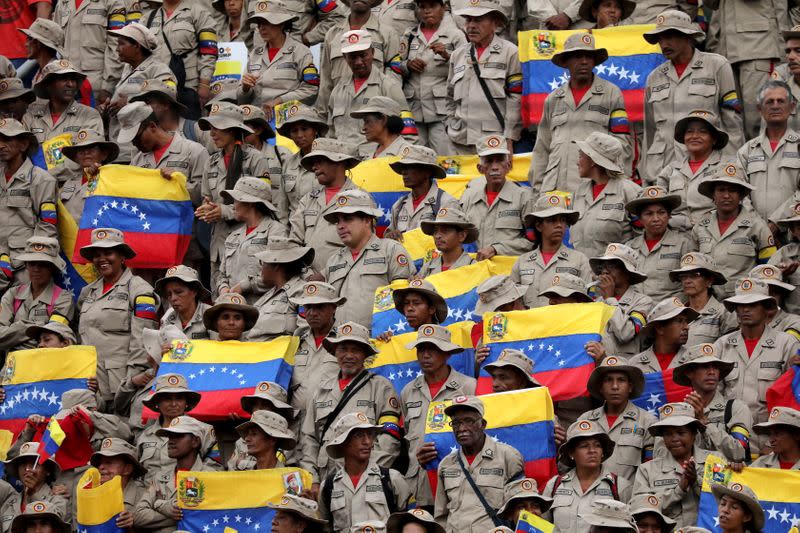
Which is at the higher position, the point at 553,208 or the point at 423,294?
the point at 553,208

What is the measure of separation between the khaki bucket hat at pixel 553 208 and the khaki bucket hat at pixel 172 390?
3.42 m

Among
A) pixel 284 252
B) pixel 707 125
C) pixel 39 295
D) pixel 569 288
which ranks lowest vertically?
pixel 39 295

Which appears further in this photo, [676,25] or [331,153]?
[676,25]

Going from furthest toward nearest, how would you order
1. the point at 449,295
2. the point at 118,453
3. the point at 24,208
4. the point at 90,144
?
the point at 24,208, the point at 90,144, the point at 449,295, the point at 118,453

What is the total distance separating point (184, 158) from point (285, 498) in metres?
5.70

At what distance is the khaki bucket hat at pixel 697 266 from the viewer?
56.1ft

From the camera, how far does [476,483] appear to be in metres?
15.3

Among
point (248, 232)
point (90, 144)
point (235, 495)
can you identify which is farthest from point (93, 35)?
point (235, 495)

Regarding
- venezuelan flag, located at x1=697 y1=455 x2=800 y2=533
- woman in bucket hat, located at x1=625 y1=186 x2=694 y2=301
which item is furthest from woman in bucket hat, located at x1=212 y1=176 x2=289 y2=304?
venezuelan flag, located at x1=697 y1=455 x2=800 y2=533

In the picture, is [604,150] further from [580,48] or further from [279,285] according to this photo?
[279,285]

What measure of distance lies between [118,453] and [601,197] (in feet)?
16.8

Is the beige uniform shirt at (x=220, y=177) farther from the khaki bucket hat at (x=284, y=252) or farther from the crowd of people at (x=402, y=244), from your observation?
the khaki bucket hat at (x=284, y=252)

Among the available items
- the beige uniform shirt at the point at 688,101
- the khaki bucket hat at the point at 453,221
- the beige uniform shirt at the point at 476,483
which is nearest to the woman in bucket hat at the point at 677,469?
the beige uniform shirt at the point at 476,483

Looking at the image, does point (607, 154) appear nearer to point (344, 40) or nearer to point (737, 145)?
point (737, 145)
